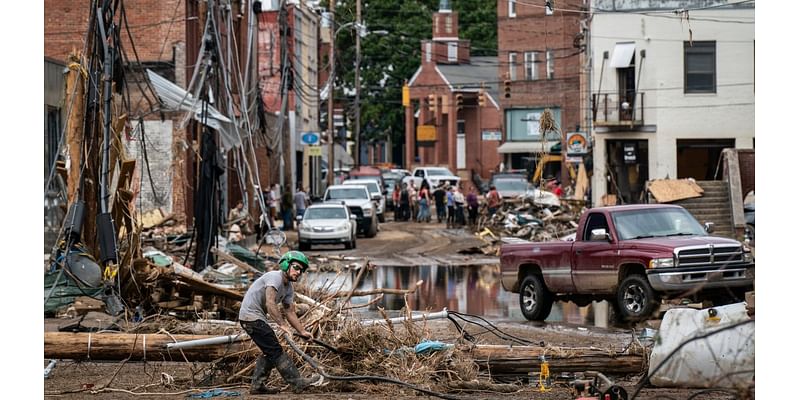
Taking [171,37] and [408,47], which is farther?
[408,47]

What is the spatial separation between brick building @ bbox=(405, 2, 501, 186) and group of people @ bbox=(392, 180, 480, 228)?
2442cm

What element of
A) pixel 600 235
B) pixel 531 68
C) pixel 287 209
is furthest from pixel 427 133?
pixel 600 235

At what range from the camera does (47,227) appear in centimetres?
2916

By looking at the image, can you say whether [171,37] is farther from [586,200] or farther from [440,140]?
[440,140]

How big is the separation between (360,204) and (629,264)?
26.4 meters

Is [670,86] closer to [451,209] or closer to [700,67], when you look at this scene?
[700,67]

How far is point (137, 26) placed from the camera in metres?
37.5

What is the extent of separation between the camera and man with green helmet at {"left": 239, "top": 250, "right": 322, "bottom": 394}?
1240 cm

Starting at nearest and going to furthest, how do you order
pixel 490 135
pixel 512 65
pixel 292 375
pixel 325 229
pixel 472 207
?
pixel 292 375, pixel 325 229, pixel 472 207, pixel 512 65, pixel 490 135

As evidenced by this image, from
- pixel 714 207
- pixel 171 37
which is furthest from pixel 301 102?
pixel 714 207

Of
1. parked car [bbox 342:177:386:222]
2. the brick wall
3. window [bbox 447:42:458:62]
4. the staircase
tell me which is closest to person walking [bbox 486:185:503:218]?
parked car [bbox 342:177:386:222]

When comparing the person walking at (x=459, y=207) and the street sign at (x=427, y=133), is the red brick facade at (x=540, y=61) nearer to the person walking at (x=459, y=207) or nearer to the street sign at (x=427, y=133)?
the street sign at (x=427, y=133)

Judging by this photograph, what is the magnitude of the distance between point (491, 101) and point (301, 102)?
22240mm

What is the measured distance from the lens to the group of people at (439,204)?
48625 mm
